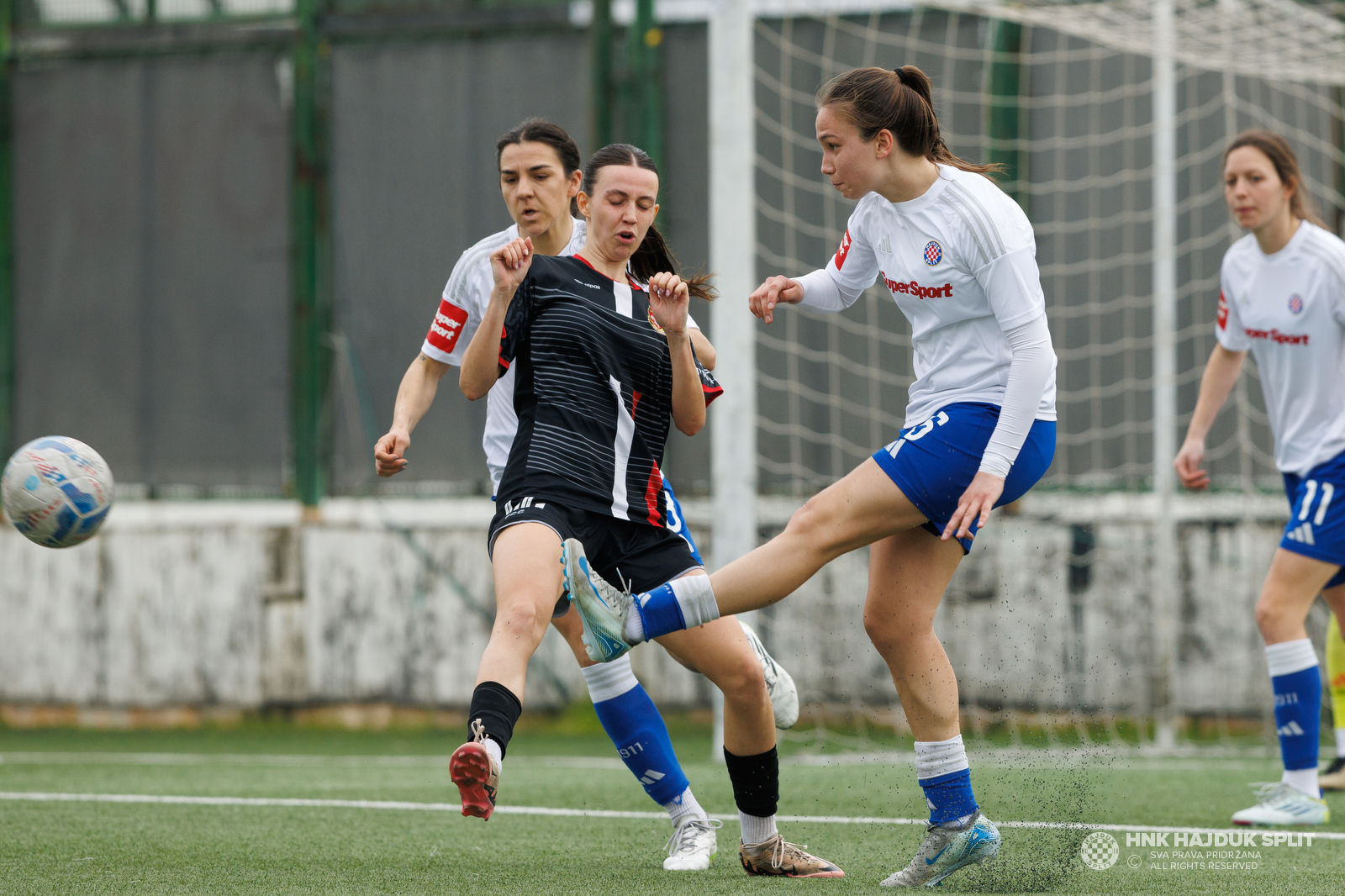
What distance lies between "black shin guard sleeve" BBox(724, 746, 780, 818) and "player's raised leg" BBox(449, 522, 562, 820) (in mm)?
705

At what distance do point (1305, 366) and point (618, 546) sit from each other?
261cm

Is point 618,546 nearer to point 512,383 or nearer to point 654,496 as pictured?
point 654,496

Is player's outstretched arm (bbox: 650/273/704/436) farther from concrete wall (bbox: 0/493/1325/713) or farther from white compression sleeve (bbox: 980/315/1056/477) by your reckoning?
concrete wall (bbox: 0/493/1325/713)

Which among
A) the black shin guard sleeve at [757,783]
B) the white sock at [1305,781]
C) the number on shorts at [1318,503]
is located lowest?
the white sock at [1305,781]

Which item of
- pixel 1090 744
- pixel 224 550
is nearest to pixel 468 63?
pixel 224 550

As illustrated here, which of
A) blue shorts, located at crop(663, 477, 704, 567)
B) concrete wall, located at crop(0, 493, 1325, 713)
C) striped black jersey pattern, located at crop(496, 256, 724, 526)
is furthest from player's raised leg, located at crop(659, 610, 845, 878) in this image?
concrete wall, located at crop(0, 493, 1325, 713)

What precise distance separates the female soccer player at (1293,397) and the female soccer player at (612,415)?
1.80 metres

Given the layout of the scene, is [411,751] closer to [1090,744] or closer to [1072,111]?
[1090,744]

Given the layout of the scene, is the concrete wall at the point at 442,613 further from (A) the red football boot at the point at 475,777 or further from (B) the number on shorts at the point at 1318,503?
(A) the red football boot at the point at 475,777

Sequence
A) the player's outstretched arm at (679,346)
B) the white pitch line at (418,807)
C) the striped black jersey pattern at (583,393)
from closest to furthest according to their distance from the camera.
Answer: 1. the player's outstretched arm at (679,346)
2. the striped black jersey pattern at (583,393)
3. the white pitch line at (418,807)

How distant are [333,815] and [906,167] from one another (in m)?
2.80

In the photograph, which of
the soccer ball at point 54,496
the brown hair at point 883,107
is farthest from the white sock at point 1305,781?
the soccer ball at point 54,496

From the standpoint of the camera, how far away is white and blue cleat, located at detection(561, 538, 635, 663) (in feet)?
10.9

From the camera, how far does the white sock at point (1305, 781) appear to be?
15.1 feet
